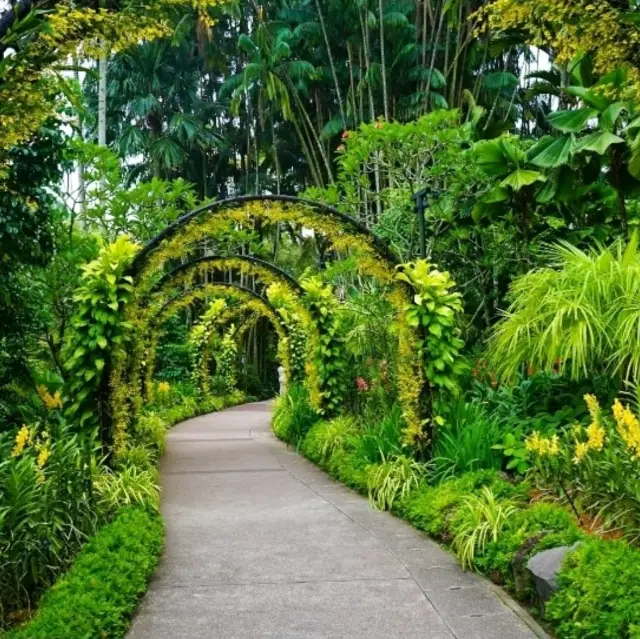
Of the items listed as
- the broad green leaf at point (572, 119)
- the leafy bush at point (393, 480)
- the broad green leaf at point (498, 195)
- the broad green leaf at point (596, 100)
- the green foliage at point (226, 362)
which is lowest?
the leafy bush at point (393, 480)

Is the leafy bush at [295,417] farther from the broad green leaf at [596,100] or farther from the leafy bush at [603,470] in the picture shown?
the leafy bush at [603,470]

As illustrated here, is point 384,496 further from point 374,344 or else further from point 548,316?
point 374,344

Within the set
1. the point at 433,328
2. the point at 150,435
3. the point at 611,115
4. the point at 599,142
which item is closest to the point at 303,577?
the point at 433,328

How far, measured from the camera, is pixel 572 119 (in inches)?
250

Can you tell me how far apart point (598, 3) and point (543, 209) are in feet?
16.5

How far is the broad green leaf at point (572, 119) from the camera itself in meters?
6.32

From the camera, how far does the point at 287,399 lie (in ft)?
38.2

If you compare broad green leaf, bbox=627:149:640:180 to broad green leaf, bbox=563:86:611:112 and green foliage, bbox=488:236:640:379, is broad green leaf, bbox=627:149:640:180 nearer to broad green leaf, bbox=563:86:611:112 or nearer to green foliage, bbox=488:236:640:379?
green foliage, bbox=488:236:640:379

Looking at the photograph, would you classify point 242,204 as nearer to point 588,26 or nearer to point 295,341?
point 588,26

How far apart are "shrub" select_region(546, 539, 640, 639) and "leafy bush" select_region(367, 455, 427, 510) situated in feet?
7.94

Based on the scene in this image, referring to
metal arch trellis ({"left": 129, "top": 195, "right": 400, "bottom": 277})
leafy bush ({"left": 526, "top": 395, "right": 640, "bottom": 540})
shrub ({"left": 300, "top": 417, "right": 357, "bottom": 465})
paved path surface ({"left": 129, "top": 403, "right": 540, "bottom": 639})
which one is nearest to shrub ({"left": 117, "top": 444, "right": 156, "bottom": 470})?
paved path surface ({"left": 129, "top": 403, "right": 540, "bottom": 639})

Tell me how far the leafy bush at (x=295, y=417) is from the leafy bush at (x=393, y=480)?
387cm

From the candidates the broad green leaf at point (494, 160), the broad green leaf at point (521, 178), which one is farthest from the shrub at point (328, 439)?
the broad green leaf at point (494, 160)

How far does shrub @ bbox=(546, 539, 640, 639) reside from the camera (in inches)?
106
